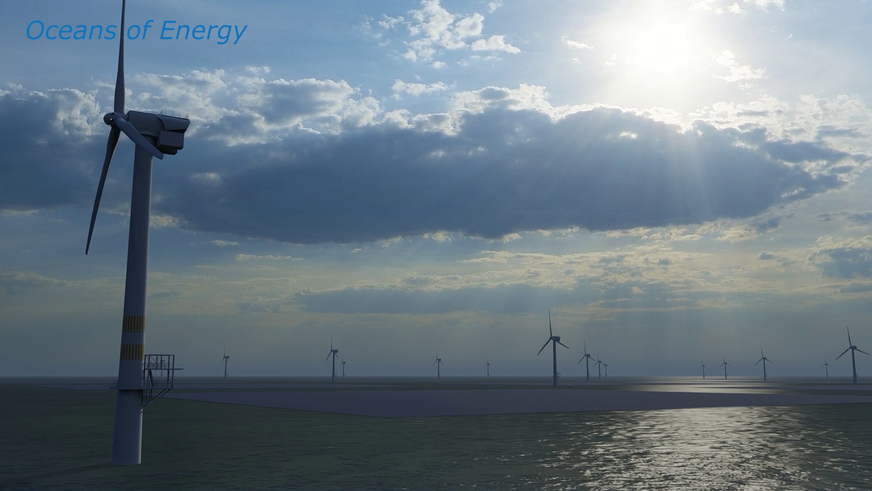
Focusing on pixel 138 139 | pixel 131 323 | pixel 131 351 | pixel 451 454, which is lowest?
pixel 451 454

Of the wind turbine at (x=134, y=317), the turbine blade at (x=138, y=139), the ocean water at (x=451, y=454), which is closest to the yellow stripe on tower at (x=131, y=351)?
the wind turbine at (x=134, y=317)

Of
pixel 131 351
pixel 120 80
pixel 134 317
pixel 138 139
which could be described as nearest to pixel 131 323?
pixel 134 317

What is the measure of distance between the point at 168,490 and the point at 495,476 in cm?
1357

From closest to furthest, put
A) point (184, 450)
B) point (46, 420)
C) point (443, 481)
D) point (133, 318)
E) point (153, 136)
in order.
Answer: point (443, 481) < point (133, 318) < point (153, 136) < point (184, 450) < point (46, 420)

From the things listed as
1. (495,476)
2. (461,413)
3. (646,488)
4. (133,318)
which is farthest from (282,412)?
(646,488)

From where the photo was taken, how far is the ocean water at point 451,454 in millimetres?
31109

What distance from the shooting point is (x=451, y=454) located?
4047 centimetres

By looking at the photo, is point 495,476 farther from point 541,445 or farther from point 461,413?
point 461,413

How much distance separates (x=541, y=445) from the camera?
4522 centimetres

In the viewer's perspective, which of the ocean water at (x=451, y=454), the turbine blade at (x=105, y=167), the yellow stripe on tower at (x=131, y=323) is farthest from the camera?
the turbine blade at (x=105, y=167)

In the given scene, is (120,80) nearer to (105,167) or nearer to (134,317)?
(105,167)

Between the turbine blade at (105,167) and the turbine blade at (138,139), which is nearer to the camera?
the turbine blade at (138,139)

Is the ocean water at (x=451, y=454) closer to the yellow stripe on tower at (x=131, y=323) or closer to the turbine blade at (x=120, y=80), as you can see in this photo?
the yellow stripe on tower at (x=131, y=323)

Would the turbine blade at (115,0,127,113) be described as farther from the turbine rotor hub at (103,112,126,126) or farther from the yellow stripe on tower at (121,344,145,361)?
the yellow stripe on tower at (121,344,145,361)
